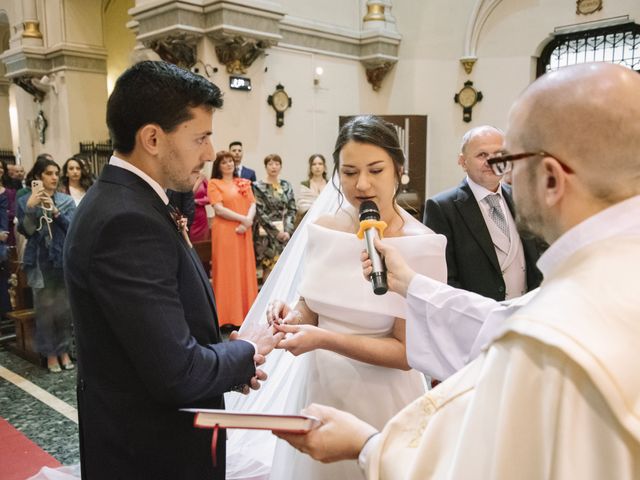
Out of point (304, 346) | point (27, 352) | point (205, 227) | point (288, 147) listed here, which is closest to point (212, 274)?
point (205, 227)

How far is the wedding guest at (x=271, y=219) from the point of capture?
6.07 meters

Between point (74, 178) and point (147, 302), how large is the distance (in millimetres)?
3998

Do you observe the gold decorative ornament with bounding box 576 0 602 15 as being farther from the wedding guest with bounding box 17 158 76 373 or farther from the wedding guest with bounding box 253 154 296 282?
the wedding guest with bounding box 17 158 76 373

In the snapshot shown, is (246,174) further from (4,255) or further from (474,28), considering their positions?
(474,28)

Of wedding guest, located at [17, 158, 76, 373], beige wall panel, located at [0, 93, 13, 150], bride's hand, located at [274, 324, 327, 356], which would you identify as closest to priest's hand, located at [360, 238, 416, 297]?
bride's hand, located at [274, 324, 327, 356]

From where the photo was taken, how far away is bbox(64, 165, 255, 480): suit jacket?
1.30 meters

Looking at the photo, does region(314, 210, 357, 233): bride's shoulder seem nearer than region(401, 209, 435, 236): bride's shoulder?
No

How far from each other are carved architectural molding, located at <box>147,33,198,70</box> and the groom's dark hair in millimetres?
5801

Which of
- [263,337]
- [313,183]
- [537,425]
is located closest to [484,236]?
[263,337]

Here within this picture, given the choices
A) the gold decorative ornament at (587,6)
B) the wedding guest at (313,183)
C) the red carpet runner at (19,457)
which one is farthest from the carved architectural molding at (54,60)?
the red carpet runner at (19,457)

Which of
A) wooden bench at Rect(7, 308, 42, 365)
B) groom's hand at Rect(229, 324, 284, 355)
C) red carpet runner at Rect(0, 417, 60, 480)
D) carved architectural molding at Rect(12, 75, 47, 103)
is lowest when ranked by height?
red carpet runner at Rect(0, 417, 60, 480)

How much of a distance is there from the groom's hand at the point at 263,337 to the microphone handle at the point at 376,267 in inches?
14.5

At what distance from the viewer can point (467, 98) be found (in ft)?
28.6

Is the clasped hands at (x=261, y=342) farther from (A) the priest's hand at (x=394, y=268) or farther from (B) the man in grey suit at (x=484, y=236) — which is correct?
(B) the man in grey suit at (x=484, y=236)
